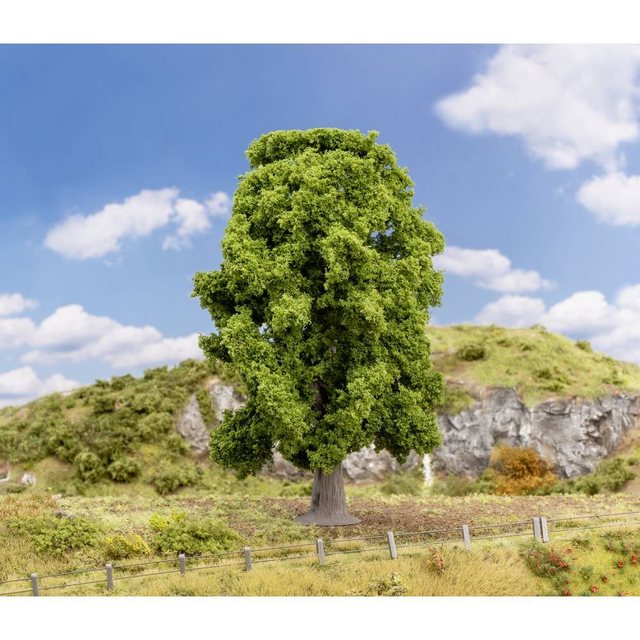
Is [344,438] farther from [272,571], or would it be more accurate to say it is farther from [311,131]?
[311,131]

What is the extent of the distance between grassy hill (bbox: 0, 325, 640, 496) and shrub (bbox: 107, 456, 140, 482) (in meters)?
0.06

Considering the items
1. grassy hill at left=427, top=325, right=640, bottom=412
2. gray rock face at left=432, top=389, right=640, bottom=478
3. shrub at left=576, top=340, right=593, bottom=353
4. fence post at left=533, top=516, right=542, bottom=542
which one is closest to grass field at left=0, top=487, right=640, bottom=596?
fence post at left=533, top=516, right=542, bottom=542

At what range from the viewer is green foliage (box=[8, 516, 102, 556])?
21750mm

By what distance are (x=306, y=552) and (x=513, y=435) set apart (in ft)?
73.0

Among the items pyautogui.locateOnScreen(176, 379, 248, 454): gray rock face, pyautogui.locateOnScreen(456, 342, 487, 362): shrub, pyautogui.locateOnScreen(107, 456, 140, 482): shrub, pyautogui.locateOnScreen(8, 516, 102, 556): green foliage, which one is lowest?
pyautogui.locateOnScreen(8, 516, 102, 556): green foliage

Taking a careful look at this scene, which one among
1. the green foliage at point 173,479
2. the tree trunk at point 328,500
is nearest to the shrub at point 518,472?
the tree trunk at point 328,500

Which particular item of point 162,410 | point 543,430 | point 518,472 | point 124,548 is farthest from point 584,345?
point 124,548

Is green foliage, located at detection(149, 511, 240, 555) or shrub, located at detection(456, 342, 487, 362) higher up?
shrub, located at detection(456, 342, 487, 362)

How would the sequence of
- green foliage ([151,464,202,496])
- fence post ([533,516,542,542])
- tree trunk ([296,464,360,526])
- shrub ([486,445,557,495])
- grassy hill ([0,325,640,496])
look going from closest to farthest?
1. fence post ([533,516,542,542])
2. tree trunk ([296,464,360,526])
3. shrub ([486,445,557,495])
4. green foliage ([151,464,202,496])
5. grassy hill ([0,325,640,496])

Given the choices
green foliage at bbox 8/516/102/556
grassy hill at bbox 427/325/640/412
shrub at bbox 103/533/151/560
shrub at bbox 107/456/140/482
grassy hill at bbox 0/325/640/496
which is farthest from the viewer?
grassy hill at bbox 427/325/640/412

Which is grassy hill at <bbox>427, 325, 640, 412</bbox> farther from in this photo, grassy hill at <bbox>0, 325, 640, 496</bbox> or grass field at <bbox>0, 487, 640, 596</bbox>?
grass field at <bbox>0, 487, 640, 596</bbox>

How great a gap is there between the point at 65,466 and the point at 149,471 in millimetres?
5029

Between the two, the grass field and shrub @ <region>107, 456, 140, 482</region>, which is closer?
the grass field

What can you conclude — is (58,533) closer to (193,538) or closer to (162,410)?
(193,538)
